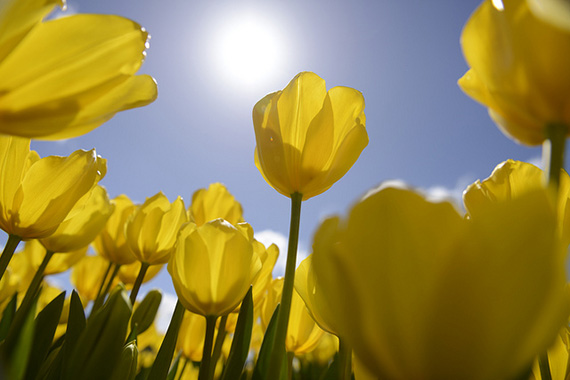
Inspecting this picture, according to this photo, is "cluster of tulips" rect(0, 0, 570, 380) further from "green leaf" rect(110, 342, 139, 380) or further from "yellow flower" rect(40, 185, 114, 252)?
"yellow flower" rect(40, 185, 114, 252)

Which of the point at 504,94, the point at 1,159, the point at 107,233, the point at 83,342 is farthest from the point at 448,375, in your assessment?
the point at 107,233

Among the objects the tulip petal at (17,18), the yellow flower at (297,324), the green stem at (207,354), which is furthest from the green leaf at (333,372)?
the tulip petal at (17,18)

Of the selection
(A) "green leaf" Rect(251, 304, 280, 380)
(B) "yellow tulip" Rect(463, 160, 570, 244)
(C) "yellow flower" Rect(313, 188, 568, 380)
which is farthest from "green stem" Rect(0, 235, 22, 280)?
(B) "yellow tulip" Rect(463, 160, 570, 244)

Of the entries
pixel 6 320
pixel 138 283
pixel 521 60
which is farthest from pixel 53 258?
pixel 521 60

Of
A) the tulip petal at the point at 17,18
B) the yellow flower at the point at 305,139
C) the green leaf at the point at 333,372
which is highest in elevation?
the yellow flower at the point at 305,139

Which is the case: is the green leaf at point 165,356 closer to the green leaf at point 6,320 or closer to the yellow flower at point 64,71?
the yellow flower at point 64,71

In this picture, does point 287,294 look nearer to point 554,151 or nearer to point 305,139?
point 305,139
